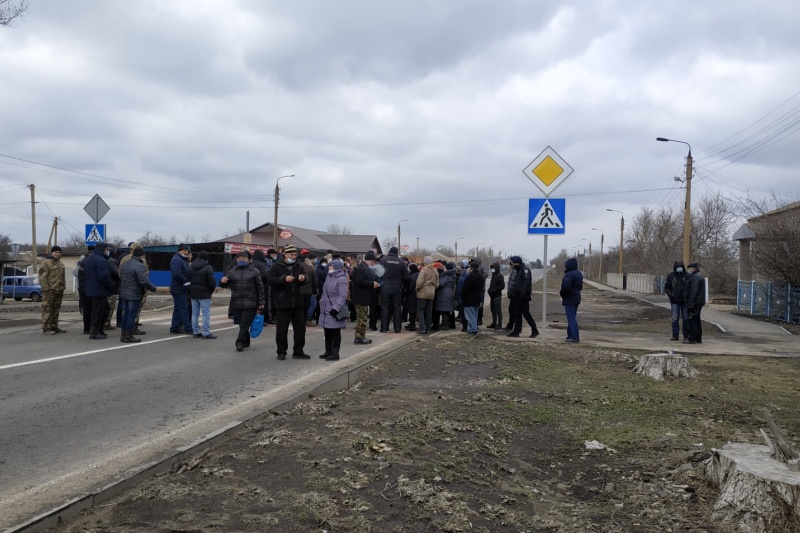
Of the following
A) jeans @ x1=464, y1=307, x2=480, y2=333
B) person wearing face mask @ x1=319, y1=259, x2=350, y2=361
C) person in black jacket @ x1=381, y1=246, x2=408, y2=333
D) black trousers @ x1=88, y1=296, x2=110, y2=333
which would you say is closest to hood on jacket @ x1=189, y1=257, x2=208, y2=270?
black trousers @ x1=88, y1=296, x2=110, y2=333

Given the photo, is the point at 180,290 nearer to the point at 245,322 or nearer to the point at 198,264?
the point at 198,264

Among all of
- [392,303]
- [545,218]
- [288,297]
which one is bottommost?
[392,303]

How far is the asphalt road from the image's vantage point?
4656 millimetres

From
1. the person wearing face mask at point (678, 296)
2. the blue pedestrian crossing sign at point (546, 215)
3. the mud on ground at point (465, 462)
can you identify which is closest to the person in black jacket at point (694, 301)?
the person wearing face mask at point (678, 296)

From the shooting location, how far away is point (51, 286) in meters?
13.0

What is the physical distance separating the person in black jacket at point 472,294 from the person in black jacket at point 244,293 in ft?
15.6

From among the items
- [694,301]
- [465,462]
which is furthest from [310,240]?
[465,462]

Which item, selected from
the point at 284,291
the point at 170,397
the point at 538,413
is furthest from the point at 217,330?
the point at 538,413

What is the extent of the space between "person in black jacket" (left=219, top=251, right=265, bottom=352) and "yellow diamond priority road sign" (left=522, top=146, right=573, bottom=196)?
512 cm

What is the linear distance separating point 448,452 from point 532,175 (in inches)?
296

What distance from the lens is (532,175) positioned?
450 inches

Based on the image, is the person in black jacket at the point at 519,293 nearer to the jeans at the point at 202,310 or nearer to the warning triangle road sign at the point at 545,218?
the warning triangle road sign at the point at 545,218

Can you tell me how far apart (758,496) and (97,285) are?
11.8 meters

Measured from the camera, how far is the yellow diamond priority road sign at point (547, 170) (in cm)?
1133
